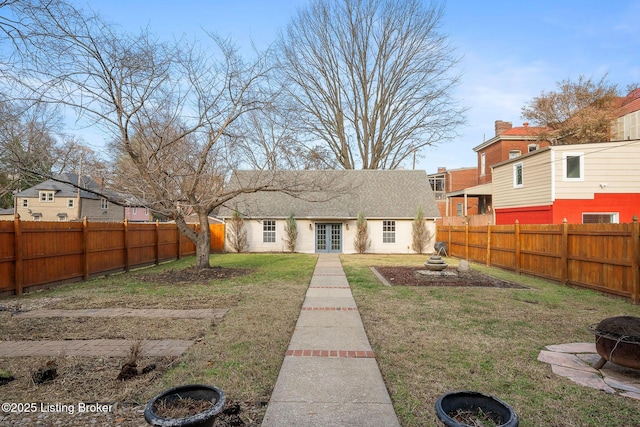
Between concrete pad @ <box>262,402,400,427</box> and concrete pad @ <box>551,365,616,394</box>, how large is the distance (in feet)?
7.10

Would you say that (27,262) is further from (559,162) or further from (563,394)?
(559,162)

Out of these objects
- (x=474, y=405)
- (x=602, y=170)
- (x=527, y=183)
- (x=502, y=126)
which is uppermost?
(x=502, y=126)

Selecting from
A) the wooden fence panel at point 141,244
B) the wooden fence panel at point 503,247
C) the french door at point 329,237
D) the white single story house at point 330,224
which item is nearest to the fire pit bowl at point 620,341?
the wooden fence panel at point 503,247

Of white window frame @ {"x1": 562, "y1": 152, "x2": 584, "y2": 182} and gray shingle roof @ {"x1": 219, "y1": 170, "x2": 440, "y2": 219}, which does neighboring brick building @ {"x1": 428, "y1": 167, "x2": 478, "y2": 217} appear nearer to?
gray shingle roof @ {"x1": 219, "y1": 170, "x2": 440, "y2": 219}

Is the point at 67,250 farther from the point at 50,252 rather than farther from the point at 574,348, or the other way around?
the point at 574,348

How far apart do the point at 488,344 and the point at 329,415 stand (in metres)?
3.01

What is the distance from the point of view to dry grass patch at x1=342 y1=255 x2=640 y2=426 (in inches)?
140

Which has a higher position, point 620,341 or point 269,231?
point 269,231

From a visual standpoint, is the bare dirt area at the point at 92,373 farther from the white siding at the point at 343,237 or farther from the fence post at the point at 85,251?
the white siding at the point at 343,237

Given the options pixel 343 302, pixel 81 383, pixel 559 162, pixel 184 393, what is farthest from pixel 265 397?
pixel 559 162

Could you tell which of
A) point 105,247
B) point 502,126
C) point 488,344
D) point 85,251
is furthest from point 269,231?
point 502,126

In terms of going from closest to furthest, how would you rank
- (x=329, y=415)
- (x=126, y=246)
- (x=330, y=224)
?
1. (x=329, y=415)
2. (x=126, y=246)
3. (x=330, y=224)

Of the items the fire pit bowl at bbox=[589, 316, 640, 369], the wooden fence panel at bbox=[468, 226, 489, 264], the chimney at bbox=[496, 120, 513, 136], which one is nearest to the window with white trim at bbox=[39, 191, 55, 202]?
the wooden fence panel at bbox=[468, 226, 489, 264]

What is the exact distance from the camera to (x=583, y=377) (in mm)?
4254
